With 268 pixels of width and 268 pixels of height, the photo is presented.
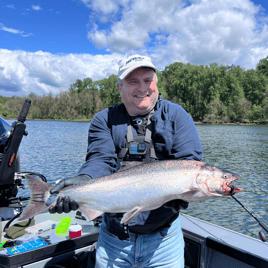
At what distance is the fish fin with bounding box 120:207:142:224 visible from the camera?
6.58ft

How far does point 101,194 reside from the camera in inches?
85.4

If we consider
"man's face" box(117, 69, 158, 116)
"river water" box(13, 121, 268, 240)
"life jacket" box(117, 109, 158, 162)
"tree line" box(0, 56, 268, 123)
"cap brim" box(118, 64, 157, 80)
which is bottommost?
"river water" box(13, 121, 268, 240)

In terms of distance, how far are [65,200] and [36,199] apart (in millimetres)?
265

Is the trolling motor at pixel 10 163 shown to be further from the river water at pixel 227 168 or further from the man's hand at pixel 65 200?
the river water at pixel 227 168

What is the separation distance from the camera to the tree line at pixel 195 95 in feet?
233

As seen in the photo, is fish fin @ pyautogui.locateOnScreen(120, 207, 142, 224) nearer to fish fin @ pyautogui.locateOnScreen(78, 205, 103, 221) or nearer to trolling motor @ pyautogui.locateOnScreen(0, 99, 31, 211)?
fish fin @ pyautogui.locateOnScreen(78, 205, 103, 221)

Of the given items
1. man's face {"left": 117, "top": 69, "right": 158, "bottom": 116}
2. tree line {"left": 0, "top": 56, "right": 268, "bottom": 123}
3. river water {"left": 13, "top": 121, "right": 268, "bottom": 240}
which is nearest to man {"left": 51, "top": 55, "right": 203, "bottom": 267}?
man's face {"left": 117, "top": 69, "right": 158, "bottom": 116}

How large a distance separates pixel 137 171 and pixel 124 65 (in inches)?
38.9

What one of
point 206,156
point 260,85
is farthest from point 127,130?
point 260,85

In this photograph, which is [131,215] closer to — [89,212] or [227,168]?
[89,212]

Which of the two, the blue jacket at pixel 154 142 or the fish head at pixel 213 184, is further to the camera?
the blue jacket at pixel 154 142

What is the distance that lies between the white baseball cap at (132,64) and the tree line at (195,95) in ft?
232

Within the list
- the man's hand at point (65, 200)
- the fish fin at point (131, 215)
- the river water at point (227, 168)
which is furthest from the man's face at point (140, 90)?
the river water at point (227, 168)

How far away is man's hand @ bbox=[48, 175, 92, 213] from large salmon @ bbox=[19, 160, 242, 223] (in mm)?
36
